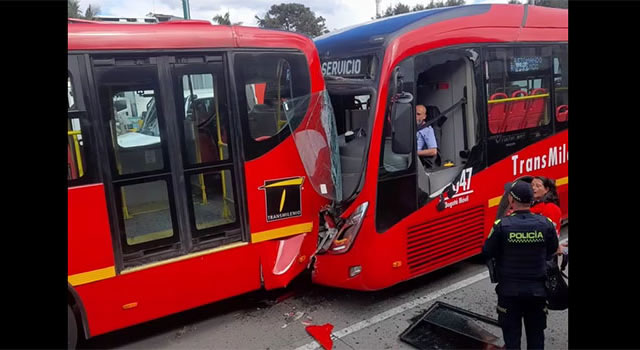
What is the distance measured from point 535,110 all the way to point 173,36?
4.22 m

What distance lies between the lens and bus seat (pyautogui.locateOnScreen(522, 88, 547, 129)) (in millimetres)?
5516

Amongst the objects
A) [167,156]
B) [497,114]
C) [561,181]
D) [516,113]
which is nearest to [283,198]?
[167,156]

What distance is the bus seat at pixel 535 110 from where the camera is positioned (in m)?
5.52

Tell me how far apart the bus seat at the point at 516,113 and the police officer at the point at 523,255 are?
224 centimetres

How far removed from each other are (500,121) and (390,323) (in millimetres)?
2561

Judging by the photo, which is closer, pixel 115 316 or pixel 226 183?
pixel 115 316

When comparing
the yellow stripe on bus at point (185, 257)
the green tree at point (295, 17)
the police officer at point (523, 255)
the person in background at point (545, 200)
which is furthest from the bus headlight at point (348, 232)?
the green tree at point (295, 17)

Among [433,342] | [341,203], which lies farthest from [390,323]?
[341,203]

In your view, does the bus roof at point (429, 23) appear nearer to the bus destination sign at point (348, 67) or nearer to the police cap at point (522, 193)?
the bus destination sign at point (348, 67)

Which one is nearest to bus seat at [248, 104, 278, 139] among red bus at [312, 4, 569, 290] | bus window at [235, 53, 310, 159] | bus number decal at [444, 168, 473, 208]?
bus window at [235, 53, 310, 159]

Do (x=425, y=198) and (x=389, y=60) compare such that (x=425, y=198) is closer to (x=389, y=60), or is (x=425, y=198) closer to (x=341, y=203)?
(x=341, y=203)

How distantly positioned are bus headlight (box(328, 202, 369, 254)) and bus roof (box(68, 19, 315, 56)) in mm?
1572

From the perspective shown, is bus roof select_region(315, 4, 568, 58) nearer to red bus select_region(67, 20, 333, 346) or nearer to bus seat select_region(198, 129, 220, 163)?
red bus select_region(67, 20, 333, 346)
